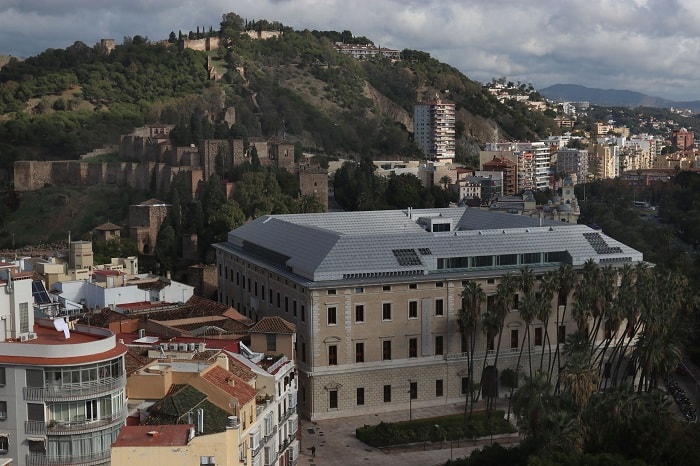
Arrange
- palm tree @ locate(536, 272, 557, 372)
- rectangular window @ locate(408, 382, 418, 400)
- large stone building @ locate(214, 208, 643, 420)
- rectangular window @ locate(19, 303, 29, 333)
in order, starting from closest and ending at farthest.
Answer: rectangular window @ locate(19, 303, 29, 333)
palm tree @ locate(536, 272, 557, 372)
large stone building @ locate(214, 208, 643, 420)
rectangular window @ locate(408, 382, 418, 400)

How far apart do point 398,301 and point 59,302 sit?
17.3 metres

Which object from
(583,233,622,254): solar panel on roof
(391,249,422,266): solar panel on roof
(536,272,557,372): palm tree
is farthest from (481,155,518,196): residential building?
(536,272,557,372): palm tree

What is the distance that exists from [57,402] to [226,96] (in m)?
99.1

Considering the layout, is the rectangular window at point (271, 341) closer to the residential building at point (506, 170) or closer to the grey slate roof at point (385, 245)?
the grey slate roof at point (385, 245)

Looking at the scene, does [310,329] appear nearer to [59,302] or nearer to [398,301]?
[398,301]

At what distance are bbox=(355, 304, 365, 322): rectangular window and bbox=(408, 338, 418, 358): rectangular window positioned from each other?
2.69 metres

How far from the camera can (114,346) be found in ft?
91.3

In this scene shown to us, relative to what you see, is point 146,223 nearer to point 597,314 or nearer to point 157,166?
point 157,166

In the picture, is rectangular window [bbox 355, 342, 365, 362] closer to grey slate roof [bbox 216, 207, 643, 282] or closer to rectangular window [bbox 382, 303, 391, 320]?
rectangular window [bbox 382, 303, 391, 320]

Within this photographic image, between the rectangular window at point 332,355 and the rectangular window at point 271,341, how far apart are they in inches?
274

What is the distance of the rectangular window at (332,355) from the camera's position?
161 feet

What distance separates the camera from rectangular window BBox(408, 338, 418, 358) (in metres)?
50.4

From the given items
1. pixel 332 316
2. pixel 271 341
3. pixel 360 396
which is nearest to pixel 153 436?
pixel 271 341

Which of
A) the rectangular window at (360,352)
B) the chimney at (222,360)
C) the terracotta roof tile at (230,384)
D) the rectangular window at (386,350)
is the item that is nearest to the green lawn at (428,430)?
the rectangular window at (386,350)
